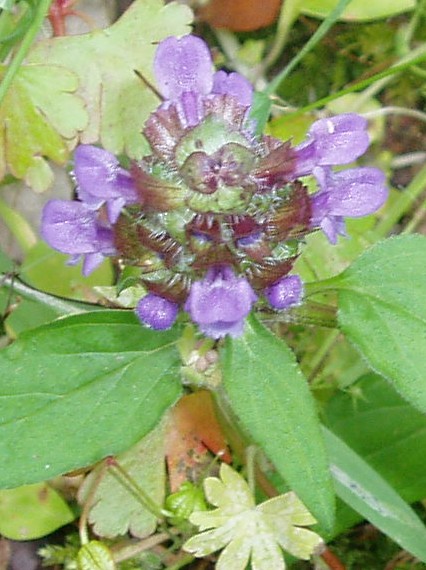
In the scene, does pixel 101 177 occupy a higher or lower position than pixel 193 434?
higher

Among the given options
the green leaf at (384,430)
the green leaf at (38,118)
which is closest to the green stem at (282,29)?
the green leaf at (38,118)

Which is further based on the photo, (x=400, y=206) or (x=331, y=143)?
(x=400, y=206)

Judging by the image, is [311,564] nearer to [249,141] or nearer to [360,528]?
[360,528]

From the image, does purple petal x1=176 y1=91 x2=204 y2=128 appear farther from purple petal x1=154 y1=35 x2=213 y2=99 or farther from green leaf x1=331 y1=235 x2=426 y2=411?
green leaf x1=331 y1=235 x2=426 y2=411

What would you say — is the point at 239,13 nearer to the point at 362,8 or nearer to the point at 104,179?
the point at 362,8

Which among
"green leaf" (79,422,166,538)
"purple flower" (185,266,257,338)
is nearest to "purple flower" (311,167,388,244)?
"purple flower" (185,266,257,338)

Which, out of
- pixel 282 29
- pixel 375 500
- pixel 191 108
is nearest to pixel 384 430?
pixel 375 500

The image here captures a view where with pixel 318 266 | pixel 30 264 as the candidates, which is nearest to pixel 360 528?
pixel 318 266
